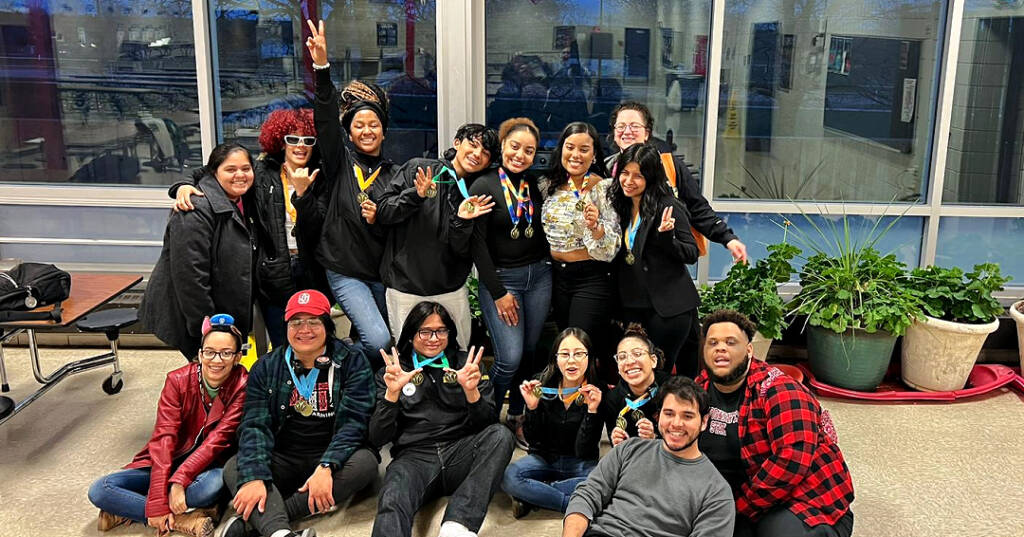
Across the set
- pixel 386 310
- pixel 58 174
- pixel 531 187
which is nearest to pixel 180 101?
pixel 58 174

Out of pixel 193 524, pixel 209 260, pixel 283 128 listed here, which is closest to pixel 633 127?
pixel 283 128

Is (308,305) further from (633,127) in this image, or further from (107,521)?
(633,127)

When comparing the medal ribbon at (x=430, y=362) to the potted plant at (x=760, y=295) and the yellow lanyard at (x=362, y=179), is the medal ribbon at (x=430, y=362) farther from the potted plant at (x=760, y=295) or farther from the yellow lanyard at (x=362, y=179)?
the potted plant at (x=760, y=295)

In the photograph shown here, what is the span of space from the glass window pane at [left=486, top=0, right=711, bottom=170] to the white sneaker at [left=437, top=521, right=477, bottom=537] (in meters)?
2.50

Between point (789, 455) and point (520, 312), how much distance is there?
1.27 m

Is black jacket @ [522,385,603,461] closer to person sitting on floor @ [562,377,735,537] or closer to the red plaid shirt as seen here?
person sitting on floor @ [562,377,735,537]

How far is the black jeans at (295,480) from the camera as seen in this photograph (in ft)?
9.66

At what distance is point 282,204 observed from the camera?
3.45 meters

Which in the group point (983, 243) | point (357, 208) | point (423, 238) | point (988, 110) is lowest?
point (983, 243)

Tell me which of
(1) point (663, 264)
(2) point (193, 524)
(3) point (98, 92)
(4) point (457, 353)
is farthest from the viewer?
(3) point (98, 92)

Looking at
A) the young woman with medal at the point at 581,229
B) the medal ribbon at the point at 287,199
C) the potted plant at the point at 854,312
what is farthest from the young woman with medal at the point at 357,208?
the potted plant at the point at 854,312

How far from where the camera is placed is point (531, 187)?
11.1ft

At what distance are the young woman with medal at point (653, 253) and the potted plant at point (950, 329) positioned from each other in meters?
1.51

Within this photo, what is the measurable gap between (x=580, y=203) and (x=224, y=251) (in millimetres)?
1438
